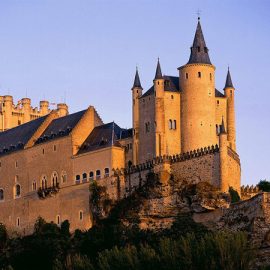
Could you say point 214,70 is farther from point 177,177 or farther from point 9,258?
point 9,258

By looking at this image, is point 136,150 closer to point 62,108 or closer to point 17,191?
point 17,191

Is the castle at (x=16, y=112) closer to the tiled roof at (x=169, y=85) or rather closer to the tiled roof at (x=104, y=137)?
the tiled roof at (x=104, y=137)

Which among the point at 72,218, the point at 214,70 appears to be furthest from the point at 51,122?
the point at 214,70

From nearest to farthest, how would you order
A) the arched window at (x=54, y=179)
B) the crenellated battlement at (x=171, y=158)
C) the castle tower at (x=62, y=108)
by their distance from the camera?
the crenellated battlement at (x=171, y=158) → the arched window at (x=54, y=179) → the castle tower at (x=62, y=108)

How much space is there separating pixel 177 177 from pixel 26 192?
847 inches

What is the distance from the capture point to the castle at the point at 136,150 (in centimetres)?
11112

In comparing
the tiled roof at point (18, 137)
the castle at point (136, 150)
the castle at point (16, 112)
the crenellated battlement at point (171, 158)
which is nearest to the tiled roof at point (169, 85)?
the castle at point (136, 150)

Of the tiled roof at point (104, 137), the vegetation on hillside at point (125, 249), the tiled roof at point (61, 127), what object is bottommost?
the vegetation on hillside at point (125, 249)

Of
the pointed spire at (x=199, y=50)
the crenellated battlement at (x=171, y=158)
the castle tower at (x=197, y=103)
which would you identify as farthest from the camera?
the pointed spire at (x=199, y=50)

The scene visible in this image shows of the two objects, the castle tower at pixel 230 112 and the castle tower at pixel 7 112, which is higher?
the castle tower at pixel 7 112

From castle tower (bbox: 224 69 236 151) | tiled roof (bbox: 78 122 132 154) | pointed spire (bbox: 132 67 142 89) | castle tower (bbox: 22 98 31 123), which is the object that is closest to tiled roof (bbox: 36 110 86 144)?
tiled roof (bbox: 78 122 132 154)

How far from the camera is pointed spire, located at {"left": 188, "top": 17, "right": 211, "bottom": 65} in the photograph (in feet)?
373

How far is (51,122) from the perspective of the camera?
132 metres

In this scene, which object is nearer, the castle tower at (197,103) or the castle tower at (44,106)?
the castle tower at (197,103)
